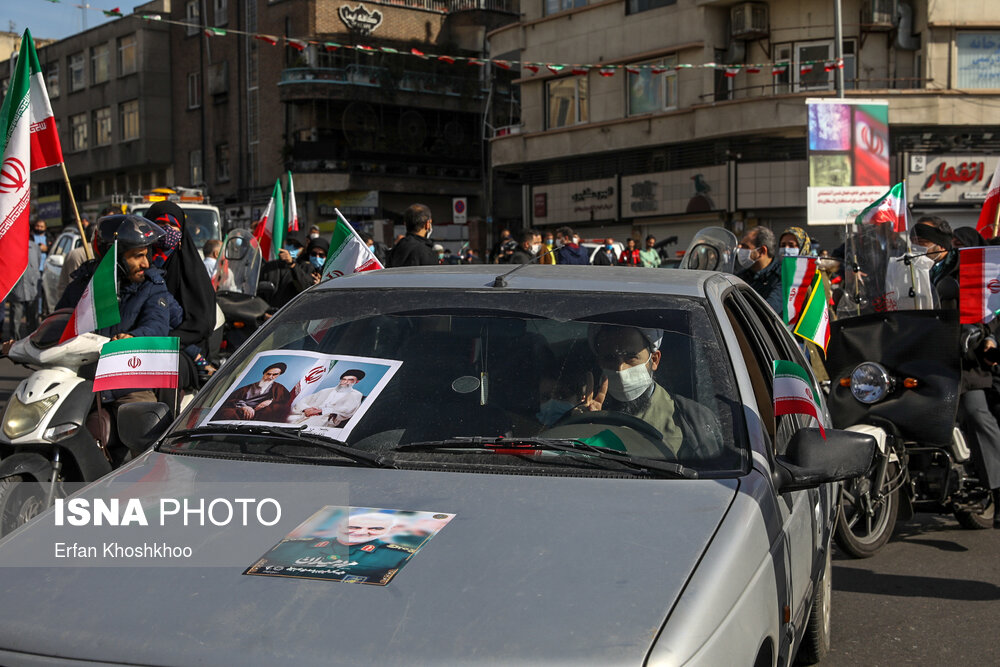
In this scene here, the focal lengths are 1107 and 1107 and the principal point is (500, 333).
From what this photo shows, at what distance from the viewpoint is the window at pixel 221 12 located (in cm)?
4916

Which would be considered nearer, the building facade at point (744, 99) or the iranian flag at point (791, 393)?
the iranian flag at point (791, 393)

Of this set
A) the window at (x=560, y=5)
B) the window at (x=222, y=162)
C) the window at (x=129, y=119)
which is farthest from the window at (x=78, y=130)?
the window at (x=560, y=5)

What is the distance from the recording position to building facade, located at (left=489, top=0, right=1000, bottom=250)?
91.9 feet

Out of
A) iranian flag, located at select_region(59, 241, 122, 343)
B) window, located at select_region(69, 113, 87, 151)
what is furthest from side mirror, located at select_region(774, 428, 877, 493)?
window, located at select_region(69, 113, 87, 151)

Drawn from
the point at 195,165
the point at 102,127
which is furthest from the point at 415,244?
the point at 102,127

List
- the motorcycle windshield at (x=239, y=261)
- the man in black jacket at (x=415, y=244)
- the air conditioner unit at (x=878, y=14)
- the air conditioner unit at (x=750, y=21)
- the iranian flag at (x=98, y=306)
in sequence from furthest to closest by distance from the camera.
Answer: the air conditioner unit at (x=750, y=21), the air conditioner unit at (x=878, y=14), the motorcycle windshield at (x=239, y=261), the man in black jacket at (x=415, y=244), the iranian flag at (x=98, y=306)

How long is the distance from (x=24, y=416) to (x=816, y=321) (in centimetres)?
414

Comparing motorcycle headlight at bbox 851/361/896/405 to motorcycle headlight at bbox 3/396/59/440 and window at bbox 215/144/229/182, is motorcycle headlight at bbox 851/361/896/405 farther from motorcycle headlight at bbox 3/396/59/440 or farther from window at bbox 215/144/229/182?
window at bbox 215/144/229/182

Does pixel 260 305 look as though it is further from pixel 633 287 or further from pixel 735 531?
pixel 735 531

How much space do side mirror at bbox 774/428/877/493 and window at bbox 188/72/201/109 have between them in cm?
5189

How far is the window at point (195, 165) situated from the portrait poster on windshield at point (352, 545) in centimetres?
5119

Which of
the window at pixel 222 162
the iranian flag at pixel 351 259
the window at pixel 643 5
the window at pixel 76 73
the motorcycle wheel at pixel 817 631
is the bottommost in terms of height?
the motorcycle wheel at pixel 817 631

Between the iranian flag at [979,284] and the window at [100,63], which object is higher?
the window at [100,63]

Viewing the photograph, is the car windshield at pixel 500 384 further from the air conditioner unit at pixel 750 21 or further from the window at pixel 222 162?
the window at pixel 222 162
